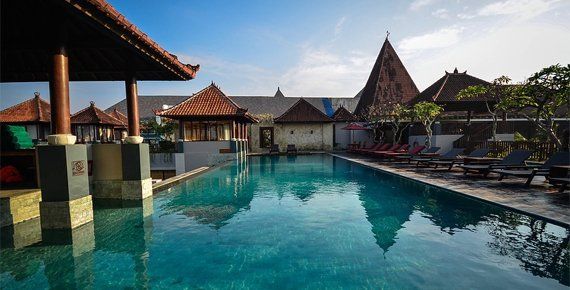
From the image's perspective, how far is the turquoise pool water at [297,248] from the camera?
391 centimetres

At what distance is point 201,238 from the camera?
554 cm

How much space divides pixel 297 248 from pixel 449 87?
859 inches

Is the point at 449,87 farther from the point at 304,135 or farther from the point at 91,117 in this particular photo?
the point at 91,117

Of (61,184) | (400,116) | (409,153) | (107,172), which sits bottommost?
(409,153)

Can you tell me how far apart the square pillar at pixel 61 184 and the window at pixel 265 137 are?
25843 mm

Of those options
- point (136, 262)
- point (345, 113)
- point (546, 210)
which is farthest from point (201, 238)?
point (345, 113)

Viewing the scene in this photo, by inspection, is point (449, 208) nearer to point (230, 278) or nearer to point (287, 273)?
point (287, 273)

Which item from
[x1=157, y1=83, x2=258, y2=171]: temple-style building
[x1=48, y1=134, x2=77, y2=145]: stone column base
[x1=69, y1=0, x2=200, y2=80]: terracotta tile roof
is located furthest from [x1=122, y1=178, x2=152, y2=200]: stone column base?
[x1=157, y1=83, x2=258, y2=171]: temple-style building

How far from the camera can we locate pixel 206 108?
21.2 m

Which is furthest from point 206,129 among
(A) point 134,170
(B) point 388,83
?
(B) point 388,83

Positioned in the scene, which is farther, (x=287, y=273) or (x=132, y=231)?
(x=132, y=231)

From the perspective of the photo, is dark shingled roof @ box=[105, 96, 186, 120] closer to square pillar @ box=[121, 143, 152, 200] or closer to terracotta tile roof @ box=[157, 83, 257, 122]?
terracotta tile roof @ box=[157, 83, 257, 122]

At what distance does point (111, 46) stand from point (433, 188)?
10.4 m

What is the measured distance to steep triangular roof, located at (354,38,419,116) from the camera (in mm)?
33569
